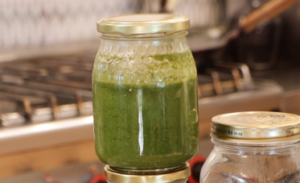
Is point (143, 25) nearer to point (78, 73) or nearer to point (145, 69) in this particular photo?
point (145, 69)

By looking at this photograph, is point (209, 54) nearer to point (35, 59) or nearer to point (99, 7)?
point (99, 7)

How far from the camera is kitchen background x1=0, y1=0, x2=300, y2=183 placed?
124 centimetres

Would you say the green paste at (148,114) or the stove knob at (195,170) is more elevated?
the green paste at (148,114)

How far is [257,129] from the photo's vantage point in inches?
19.1

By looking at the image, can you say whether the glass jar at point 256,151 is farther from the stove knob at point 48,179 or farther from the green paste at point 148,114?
the stove knob at point 48,179

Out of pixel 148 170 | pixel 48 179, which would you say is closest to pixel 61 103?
pixel 48 179

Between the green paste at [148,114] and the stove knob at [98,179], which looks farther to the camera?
the stove knob at [98,179]

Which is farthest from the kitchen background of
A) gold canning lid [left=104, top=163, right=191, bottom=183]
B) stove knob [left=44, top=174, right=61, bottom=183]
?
gold canning lid [left=104, top=163, right=191, bottom=183]

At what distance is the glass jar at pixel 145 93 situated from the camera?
19.5 inches

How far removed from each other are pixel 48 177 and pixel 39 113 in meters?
0.17

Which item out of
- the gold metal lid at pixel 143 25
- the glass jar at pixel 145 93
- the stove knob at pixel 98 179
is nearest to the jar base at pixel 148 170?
the glass jar at pixel 145 93

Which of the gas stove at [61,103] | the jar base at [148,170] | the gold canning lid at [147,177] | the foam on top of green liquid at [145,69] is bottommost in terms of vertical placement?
the gas stove at [61,103]

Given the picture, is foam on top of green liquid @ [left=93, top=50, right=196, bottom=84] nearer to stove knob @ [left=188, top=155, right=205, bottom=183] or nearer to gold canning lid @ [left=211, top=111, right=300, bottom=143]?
gold canning lid @ [left=211, top=111, right=300, bottom=143]

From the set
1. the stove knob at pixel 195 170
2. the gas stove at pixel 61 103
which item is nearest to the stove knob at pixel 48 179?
the gas stove at pixel 61 103
